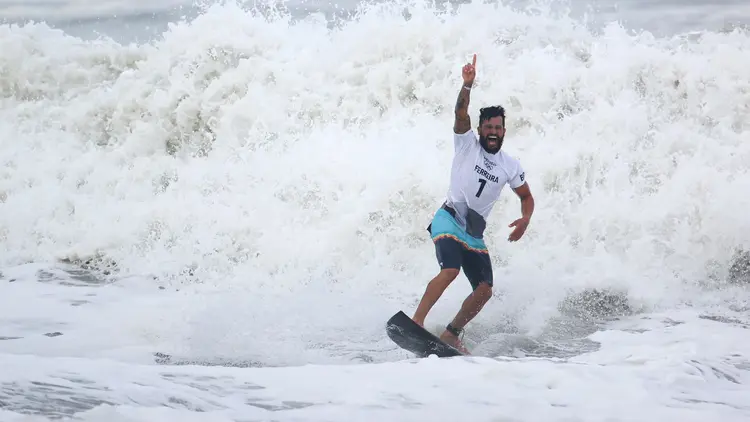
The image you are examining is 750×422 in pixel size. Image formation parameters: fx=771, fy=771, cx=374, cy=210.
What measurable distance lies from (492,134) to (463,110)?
0.64ft

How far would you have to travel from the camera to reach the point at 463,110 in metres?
3.20

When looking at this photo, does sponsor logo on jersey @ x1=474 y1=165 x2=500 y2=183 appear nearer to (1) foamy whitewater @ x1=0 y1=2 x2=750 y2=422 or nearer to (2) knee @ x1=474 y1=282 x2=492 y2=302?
(2) knee @ x1=474 y1=282 x2=492 y2=302

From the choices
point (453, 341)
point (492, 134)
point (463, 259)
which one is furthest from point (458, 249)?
point (492, 134)

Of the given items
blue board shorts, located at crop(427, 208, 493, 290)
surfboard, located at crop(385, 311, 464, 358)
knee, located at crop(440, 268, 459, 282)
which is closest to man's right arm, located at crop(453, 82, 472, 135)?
blue board shorts, located at crop(427, 208, 493, 290)

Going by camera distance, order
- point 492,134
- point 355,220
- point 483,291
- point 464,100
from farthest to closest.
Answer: point 355,220 → point 483,291 → point 492,134 → point 464,100

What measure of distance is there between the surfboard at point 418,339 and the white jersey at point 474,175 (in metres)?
0.51

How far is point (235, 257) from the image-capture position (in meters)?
5.38

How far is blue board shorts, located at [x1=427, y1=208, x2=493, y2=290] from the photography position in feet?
11.1

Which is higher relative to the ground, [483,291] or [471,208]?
[471,208]

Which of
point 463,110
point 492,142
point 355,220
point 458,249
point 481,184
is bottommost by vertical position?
point 355,220

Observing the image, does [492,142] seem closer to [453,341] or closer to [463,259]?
[463,259]

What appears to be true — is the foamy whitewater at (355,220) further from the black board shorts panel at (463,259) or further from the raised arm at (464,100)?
the raised arm at (464,100)

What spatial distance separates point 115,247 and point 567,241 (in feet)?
10.6

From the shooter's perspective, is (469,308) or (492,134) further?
(469,308)
